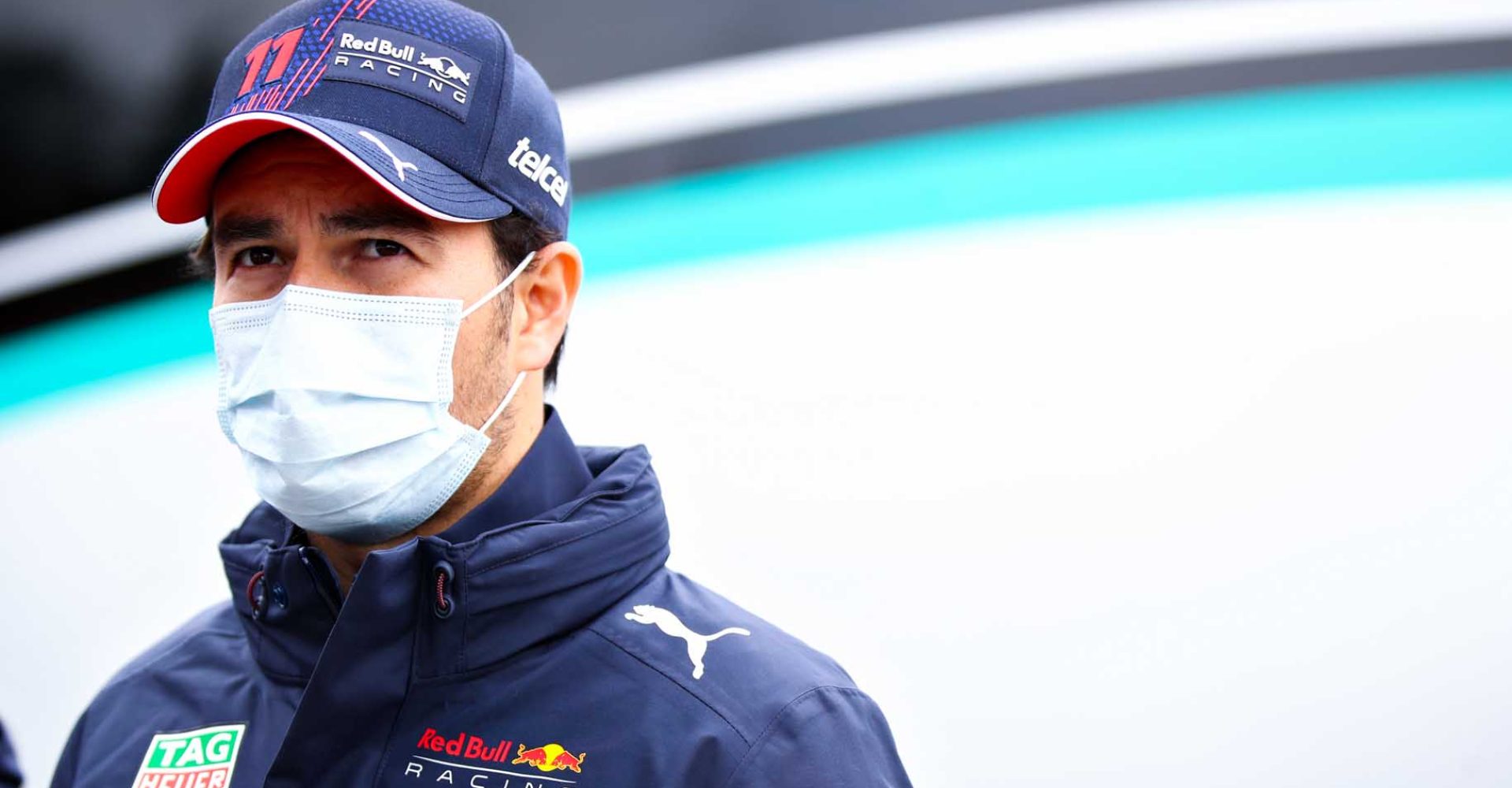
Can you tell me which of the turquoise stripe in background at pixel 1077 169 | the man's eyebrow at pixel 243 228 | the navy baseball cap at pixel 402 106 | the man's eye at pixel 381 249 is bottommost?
the man's eyebrow at pixel 243 228

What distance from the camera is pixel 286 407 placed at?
1.46 meters

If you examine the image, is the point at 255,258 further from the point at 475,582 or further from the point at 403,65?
the point at 475,582

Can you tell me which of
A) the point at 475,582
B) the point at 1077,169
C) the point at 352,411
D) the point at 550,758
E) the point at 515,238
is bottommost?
the point at 550,758

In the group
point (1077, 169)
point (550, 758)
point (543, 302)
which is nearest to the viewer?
point (550, 758)

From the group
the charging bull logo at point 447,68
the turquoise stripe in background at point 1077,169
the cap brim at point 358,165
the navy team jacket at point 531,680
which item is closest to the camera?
the navy team jacket at point 531,680

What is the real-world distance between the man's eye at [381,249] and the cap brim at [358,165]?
0.06 meters

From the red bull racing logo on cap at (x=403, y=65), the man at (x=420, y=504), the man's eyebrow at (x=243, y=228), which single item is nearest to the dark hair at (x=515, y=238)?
the man at (x=420, y=504)

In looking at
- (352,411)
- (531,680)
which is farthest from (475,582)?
(352,411)

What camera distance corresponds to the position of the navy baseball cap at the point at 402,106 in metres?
1.44

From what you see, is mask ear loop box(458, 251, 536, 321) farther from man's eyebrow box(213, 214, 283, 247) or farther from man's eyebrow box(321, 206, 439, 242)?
man's eyebrow box(213, 214, 283, 247)

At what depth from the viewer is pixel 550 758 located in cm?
129

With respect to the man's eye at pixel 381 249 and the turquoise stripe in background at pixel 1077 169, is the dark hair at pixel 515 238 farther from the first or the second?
the turquoise stripe in background at pixel 1077 169

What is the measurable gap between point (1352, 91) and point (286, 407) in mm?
1569

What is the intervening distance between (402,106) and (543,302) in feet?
0.90
